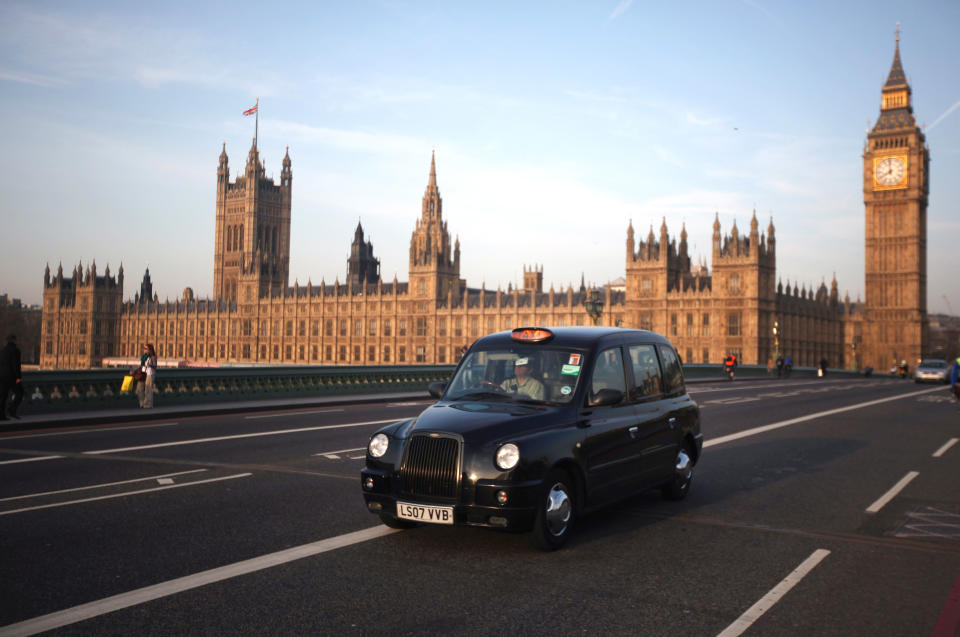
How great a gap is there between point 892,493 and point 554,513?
5.21 metres

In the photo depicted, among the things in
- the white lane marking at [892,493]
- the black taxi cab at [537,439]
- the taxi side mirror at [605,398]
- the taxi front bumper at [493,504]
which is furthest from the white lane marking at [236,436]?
the white lane marking at [892,493]

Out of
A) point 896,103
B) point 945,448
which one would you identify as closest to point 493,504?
point 945,448

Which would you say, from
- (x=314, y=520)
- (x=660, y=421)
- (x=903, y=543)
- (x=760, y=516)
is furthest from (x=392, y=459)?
(x=903, y=543)

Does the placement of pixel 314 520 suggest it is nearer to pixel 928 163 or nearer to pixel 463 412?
pixel 463 412

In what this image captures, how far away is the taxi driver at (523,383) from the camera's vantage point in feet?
23.7

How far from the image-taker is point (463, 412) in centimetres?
683

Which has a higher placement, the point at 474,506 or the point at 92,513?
the point at 474,506

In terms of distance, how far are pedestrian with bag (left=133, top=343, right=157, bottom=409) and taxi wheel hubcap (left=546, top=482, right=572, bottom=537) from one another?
1477 cm

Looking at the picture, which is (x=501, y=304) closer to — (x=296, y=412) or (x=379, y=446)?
(x=296, y=412)

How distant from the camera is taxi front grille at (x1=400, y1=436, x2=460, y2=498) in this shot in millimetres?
6203

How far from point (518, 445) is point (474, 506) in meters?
0.58

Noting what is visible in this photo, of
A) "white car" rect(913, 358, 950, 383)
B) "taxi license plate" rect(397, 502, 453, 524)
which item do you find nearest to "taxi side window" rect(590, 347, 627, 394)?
"taxi license plate" rect(397, 502, 453, 524)

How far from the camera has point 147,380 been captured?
19094mm

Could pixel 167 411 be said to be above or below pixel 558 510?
below
